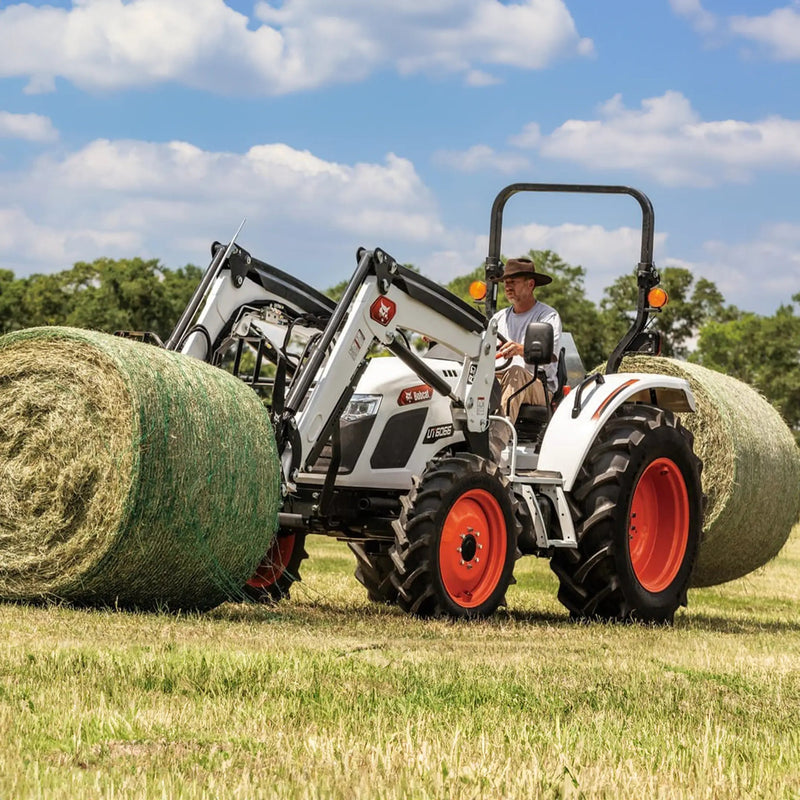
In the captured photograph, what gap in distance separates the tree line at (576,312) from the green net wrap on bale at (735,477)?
130 ft

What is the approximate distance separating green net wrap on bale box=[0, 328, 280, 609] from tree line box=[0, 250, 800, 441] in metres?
43.3

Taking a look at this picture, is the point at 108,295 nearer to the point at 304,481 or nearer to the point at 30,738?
the point at 304,481

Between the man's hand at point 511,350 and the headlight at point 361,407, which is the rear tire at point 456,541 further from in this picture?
the man's hand at point 511,350

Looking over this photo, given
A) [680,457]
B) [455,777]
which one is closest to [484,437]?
[680,457]

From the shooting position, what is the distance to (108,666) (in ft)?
18.7

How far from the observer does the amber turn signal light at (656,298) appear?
1047 cm

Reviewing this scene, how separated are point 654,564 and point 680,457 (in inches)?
31.9

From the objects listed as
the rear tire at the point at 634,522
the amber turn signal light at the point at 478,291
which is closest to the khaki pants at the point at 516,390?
the rear tire at the point at 634,522

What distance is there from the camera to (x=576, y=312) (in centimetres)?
5950

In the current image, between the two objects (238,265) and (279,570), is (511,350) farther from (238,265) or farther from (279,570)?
(279,570)

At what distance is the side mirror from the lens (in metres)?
9.53

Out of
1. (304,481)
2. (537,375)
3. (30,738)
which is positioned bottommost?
(30,738)

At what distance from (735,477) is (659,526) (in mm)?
1404

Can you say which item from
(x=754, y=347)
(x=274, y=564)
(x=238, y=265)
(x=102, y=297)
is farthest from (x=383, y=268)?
(x=754, y=347)
